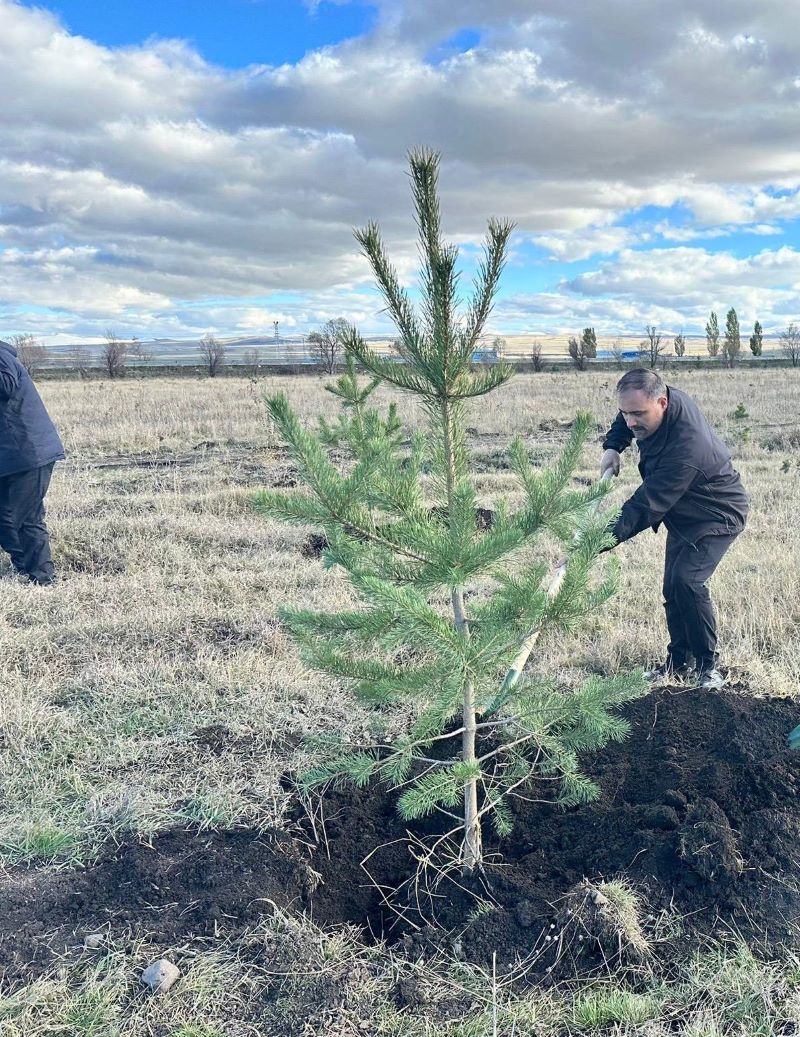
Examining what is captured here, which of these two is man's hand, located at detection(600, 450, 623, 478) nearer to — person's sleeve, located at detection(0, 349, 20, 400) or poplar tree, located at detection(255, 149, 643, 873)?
poplar tree, located at detection(255, 149, 643, 873)

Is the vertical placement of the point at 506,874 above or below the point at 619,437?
below

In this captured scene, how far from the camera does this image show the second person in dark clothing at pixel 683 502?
400 cm

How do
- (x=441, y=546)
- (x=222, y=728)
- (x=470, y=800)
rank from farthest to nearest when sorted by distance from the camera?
(x=222, y=728) < (x=470, y=800) < (x=441, y=546)

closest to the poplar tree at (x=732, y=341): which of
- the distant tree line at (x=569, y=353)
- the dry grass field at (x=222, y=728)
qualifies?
the distant tree line at (x=569, y=353)

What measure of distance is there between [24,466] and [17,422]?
338 mm

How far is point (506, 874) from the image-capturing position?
9.02 ft

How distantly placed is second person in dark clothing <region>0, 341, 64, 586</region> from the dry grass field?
0.93ft

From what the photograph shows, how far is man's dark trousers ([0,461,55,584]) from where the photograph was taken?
6.08m

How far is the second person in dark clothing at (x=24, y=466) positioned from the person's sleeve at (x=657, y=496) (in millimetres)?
4397

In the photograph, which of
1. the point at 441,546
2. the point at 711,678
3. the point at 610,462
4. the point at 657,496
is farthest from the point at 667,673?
the point at 441,546

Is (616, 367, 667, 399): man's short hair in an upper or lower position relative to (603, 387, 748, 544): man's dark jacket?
→ upper

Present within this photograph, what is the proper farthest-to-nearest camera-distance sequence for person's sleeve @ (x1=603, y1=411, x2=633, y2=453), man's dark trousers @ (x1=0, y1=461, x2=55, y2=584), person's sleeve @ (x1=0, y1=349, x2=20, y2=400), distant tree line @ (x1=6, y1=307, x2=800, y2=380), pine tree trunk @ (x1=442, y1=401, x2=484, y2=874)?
distant tree line @ (x1=6, y1=307, x2=800, y2=380) < man's dark trousers @ (x1=0, y1=461, x2=55, y2=584) < person's sleeve @ (x1=0, y1=349, x2=20, y2=400) < person's sleeve @ (x1=603, y1=411, x2=633, y2=453) < pine tree trunk @ (x1=442, y1=401, x2=484, y2=874)

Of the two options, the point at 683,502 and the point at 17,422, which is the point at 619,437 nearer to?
the point at 683,502

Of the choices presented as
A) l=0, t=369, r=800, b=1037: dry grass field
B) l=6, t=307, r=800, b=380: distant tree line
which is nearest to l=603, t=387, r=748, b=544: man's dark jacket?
l=0, t=369, r=800, b=1037: dry grass field
